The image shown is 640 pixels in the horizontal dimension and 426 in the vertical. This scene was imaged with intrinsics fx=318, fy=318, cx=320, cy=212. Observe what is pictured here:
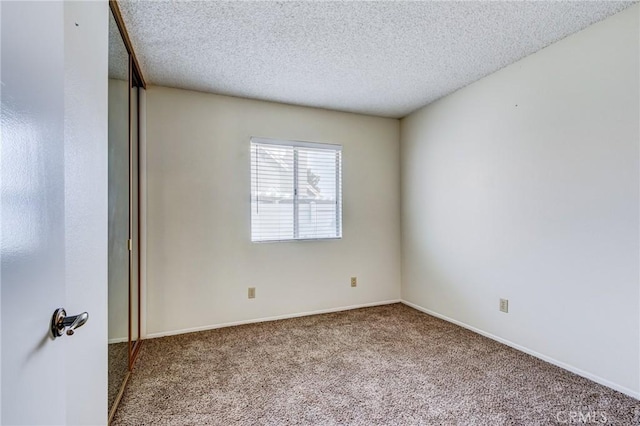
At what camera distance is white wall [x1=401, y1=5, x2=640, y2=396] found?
6.55 feet

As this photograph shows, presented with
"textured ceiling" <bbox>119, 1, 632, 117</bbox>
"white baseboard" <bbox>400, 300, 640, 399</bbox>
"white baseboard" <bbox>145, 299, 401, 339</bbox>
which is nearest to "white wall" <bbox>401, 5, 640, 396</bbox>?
"white baseboard" <bbox>400, 300, 640, 399</bbox>

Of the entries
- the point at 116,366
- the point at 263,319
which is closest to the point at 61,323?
the point at 116,366

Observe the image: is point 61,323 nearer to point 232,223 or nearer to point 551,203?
point 232,223

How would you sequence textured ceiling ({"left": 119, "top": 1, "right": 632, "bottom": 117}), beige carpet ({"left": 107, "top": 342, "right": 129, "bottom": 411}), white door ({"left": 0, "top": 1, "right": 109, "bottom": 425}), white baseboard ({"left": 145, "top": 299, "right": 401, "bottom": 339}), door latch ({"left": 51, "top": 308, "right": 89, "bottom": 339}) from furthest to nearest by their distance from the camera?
white baseboard ({"left": 145, "top": 299, "right": 401, "bottom": 339})
textured ceiling ({"left": 119, "top": 1, "right": 632, "bottom": 117})
beige carpet ({"left": 107, "top": 342, "right": 129, "bottom": 411})
door latch ({"left": 51, "top": 308, "right": 89, "bottom": 339})
white door ({"left": 0, "top": 1, "right": 109, "bottom": 425})

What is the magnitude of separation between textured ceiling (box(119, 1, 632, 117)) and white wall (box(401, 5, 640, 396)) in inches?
11.0

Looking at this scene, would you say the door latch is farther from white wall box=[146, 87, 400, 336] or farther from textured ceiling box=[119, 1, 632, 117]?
white wall box=[146, 87, 400, 336]

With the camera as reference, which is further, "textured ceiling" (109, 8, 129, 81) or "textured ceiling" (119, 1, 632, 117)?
"textured ceiling" (119, 1, 632, 117)

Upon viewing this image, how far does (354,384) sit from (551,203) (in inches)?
76.9

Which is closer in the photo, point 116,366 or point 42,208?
point 42,208

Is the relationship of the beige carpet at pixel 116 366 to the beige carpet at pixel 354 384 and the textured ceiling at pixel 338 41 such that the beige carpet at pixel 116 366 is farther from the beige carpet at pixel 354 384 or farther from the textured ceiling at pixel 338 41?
the textured ceiling at pixel 338 41

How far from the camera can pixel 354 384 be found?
2117 mm

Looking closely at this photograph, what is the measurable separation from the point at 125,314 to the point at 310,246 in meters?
1.94

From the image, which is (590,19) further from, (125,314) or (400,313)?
(125,314)

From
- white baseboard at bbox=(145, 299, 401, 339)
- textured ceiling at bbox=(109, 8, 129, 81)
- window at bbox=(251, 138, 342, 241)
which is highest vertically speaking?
textured ceiling at bbox=(109, 8, 129, 81)
